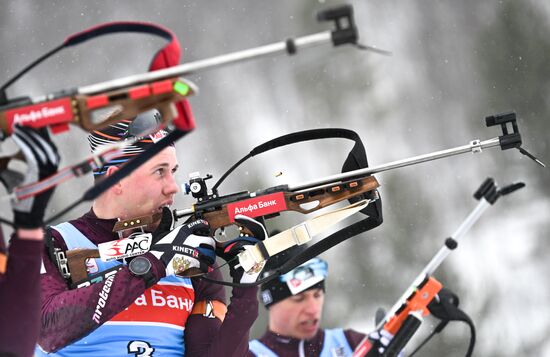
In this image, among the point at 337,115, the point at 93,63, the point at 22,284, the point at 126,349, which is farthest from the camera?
the point at 337,115

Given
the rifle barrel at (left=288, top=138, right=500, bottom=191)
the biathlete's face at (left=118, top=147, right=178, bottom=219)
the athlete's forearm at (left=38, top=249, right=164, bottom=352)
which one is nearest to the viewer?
the athlete's forearm at (left=38, top=249, right=164, bottom=352)

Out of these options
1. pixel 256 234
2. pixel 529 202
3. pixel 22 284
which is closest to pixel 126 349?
pixel 256 234

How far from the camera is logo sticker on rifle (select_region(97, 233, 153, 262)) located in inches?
155

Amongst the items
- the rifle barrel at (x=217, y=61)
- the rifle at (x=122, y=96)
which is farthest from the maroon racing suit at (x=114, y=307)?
the rifle barrel at (x=217, y=61)

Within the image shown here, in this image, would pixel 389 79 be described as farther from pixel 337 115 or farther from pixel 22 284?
pixel 22 284

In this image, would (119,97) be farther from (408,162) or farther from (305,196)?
(408,162)

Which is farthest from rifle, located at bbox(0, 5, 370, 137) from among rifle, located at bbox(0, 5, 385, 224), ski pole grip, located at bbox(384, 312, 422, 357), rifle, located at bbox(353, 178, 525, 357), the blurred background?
the blurred background

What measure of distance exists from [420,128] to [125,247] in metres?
5.23

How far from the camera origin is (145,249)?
12.8 feet

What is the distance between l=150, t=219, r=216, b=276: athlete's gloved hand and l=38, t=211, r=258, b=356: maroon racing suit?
0.05 metres

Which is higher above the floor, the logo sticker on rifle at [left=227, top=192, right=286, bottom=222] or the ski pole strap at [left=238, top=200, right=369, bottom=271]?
the logo sticker on rifle at [left=227, top=192, right=286, bottom=222]

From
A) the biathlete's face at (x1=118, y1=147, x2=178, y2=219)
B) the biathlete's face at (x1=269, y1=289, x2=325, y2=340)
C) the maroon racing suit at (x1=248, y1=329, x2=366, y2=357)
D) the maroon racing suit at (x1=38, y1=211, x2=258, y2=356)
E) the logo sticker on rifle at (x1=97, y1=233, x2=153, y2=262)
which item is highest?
the biathlete's face at (x1=118, y1=147, x2=178, y2=219)

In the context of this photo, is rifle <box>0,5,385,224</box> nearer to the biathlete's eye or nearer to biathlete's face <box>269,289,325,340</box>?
the biathlete's eye

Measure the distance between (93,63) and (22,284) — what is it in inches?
205
